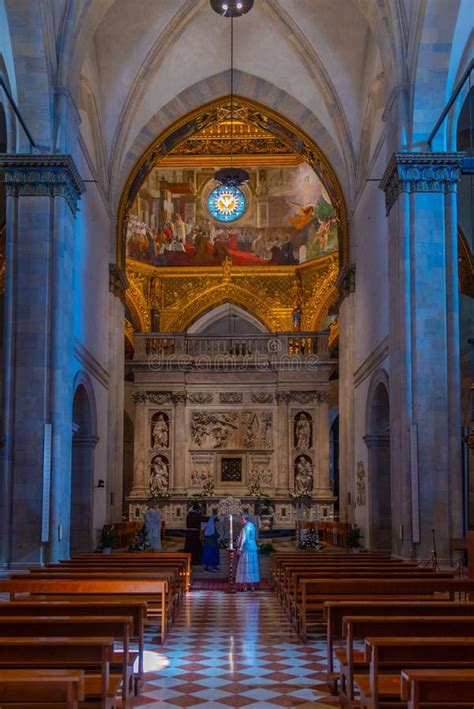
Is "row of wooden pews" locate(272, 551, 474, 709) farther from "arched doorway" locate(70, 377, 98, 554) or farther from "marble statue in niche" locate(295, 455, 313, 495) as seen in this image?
"marble statue in niche" locate(295, 455, 313, 495)

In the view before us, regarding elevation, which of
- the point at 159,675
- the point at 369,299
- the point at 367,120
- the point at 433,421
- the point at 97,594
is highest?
the point at 367,120

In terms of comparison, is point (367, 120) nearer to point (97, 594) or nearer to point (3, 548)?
point (3, 548)

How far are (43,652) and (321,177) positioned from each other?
22946 millimetres

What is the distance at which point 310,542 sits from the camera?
2452cm

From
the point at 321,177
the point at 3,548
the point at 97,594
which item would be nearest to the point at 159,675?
the point at 97,594

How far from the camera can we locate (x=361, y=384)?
2416 cm

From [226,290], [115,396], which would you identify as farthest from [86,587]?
[226,290]

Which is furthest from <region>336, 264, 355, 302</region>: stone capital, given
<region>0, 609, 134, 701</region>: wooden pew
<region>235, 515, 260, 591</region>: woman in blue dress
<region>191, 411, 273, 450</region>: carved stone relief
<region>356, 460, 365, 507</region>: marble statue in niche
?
<region>0, 609, 134, 701</region>: wooden pew

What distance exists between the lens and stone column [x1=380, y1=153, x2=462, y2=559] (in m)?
16.1

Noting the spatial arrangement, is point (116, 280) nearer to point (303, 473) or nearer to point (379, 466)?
point (379, 466)

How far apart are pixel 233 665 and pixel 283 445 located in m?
21.9

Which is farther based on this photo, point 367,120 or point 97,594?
point 367,120

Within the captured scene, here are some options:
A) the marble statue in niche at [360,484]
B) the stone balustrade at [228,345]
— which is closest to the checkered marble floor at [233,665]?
the marble statue in niche at [360,484]

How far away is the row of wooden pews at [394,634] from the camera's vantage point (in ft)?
15.5
